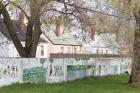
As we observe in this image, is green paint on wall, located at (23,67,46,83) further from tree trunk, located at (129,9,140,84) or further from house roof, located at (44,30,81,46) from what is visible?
house roof, located at (44,30,81,46)

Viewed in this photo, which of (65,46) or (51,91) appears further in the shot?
(65,46)

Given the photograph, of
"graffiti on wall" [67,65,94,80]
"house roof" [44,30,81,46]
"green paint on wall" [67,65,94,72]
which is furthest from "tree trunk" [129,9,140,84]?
"house roof" [44,30,81,46]

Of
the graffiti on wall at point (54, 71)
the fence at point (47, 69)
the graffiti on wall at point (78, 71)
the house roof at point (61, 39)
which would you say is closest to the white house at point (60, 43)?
the house roof at point (61, 39)

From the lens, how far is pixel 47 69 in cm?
3428

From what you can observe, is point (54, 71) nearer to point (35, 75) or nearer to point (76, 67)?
point (35, 75)

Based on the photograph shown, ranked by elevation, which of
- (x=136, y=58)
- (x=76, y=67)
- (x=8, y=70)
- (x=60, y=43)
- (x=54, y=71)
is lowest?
(x=54, y=71)

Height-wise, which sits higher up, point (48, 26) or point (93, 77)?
point (48, 26)

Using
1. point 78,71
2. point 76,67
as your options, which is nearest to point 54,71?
point 76,67

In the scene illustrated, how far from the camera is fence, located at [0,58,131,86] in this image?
1153 inches

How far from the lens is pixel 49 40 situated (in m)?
87.2

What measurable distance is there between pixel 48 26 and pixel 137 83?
814 centimetres

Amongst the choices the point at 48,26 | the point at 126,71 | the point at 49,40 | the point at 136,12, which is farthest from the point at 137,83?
the point at 49,40

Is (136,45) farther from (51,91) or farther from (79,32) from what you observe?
(51,91)

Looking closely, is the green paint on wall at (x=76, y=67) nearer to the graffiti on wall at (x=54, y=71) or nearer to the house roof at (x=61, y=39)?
the graffiti on wall at (x=54, y=71)
